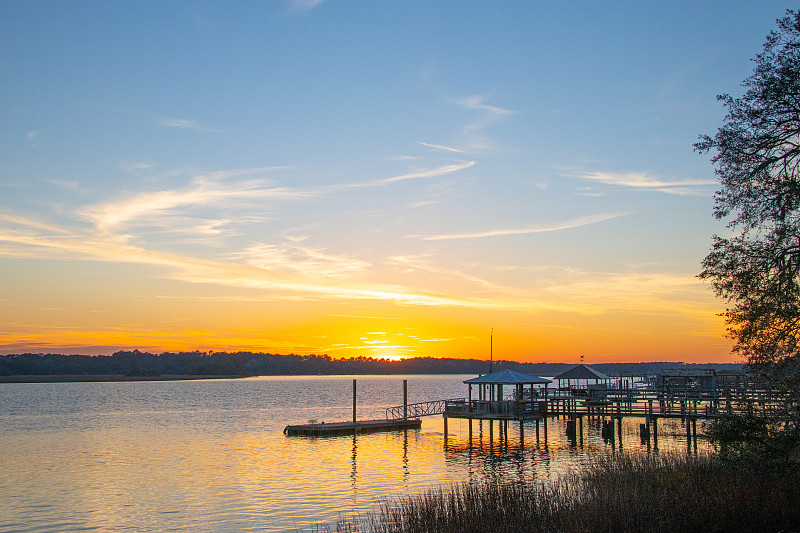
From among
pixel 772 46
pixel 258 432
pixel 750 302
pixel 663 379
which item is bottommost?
pixel 258 432

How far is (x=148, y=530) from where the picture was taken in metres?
23.9

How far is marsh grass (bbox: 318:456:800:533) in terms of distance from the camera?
16.1 metres

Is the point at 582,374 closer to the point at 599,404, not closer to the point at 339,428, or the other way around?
the point at 599,404

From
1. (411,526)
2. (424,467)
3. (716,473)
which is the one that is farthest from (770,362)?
(424,467)

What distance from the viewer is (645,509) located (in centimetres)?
1639

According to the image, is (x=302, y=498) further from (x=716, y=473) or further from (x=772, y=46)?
(x=772, y=46)

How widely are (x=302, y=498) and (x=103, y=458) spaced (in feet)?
69.2

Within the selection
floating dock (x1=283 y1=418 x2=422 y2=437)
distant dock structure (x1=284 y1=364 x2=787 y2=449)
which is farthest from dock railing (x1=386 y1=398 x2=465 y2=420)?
floating dock (x1=283 y1=418 x2=422 y2=437)

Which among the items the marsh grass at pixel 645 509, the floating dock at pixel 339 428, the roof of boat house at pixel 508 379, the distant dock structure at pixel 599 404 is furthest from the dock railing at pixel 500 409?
the marsh grass at pixel 645 509

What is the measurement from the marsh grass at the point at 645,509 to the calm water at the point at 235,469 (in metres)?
7.37

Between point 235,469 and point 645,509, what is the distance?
2711 centimetres

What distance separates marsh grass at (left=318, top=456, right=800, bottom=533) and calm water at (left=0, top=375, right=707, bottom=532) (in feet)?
24.2

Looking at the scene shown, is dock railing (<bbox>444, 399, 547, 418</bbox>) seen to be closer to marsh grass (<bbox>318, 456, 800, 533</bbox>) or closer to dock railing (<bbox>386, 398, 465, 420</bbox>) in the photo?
dock railing (<bbox>386, 398, 465, 420</bbox>)

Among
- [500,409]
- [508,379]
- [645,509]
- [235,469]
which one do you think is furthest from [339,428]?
[645,509]
